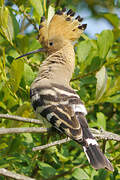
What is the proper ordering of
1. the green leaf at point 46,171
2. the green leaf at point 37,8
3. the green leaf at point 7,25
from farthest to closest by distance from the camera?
1. the green leaf at point 37,8
2. the green leaf at point 46,171
3. the green leaf at point 7,25

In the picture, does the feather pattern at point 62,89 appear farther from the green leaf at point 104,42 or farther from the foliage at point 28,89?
the green leaf at point 104,42

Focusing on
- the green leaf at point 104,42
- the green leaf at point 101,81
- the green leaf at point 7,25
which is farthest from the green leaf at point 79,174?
the green leaf at point 7,25

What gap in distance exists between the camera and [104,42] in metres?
2.08

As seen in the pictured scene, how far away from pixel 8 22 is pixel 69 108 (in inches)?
24.1

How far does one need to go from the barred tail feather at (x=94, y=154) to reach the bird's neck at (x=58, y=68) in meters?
0.42

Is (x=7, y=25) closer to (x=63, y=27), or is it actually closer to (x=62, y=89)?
(x=62, y=89)

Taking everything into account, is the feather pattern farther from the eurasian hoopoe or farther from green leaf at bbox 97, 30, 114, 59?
green leaf at bbox 97, 30, 114, 59

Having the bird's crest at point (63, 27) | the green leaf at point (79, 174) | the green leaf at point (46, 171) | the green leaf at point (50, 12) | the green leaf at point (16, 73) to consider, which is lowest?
the green leaf at point (46, 171)

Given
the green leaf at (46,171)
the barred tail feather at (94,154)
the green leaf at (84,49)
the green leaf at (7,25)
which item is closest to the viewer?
the barred tail feather at (94,154)

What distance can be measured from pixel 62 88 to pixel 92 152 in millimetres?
438

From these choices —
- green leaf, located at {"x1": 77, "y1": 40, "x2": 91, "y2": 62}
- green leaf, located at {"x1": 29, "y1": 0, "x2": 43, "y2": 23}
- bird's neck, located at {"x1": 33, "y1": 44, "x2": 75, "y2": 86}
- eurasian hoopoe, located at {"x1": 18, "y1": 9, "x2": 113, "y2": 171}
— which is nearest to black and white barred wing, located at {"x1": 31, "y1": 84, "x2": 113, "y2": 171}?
eurasian hoopoe, located at {"x1": 18, "y1": 9, "x2": 113, "y2": 171}

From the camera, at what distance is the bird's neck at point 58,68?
211 cm

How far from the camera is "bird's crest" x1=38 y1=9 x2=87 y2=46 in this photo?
7.67 feet

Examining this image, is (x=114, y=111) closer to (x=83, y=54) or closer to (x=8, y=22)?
(x=83, y=54)
